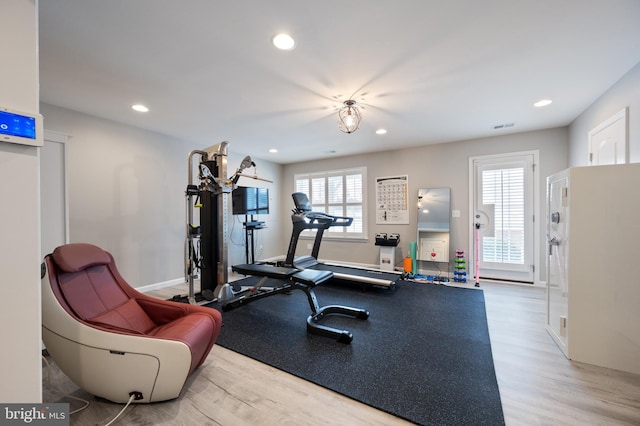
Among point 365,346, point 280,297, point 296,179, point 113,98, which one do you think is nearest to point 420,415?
point 365,346

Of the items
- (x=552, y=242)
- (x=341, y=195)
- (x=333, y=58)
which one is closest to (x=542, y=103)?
(x=552, y=242)

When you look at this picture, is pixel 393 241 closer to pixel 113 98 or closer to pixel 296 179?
pixel 296 179

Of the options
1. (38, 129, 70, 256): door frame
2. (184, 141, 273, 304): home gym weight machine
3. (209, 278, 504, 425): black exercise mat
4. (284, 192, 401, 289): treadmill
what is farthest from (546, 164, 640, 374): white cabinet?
(38, 129, 70, 256): door frame

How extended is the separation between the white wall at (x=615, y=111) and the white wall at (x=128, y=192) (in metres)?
5.73

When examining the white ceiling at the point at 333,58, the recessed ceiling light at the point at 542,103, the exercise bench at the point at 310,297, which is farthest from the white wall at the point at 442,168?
the exercise bench at the point at 310,297

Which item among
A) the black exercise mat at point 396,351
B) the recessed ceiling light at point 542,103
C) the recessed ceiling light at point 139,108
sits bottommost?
the black exercise mat at point 396,351

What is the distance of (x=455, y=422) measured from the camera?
1.45 metres

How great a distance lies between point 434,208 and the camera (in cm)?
486

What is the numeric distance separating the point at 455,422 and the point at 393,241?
3725mm

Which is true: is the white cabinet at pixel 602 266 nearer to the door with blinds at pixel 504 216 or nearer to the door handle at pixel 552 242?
the door handle at pixel 552 242

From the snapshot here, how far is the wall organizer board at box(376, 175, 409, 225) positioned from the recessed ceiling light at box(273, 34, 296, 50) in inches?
152

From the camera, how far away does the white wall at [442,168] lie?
4.09m

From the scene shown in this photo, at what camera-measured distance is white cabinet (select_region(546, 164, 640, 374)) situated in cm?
195

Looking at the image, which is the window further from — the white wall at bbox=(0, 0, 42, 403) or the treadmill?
the white wall at bbox=(0, 0, 42, 403)
